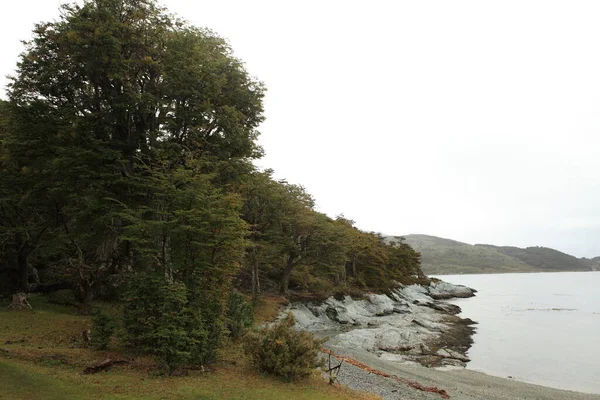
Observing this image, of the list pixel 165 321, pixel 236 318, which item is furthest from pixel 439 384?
pixel 165 321

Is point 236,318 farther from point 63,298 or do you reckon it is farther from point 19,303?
point 63,298

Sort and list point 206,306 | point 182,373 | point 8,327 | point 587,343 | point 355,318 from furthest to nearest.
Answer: point 355,318 → point 587,343 → point 8,327 → point 206,306 → point 182,373

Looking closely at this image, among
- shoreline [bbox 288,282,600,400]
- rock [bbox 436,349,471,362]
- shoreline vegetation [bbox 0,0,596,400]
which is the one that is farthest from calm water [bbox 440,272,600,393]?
shoreline vegetation [bbox 0,0,596,400]

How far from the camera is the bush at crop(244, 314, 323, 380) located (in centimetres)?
1642

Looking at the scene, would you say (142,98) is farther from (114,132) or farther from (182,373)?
(182,373)

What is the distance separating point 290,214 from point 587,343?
3913 cm

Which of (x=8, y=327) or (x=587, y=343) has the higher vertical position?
(x=8, y=327)

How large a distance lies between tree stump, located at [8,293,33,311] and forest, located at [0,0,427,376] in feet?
2.84

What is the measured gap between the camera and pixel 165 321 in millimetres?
15102

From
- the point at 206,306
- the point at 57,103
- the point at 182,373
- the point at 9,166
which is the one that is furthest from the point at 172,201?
the point at 9,166

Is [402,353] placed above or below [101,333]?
below

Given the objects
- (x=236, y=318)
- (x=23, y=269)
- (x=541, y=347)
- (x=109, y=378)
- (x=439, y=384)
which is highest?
(x=23, y=269)

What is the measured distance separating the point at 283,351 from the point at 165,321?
5.37 meters

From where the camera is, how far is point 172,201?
55.6 feet
